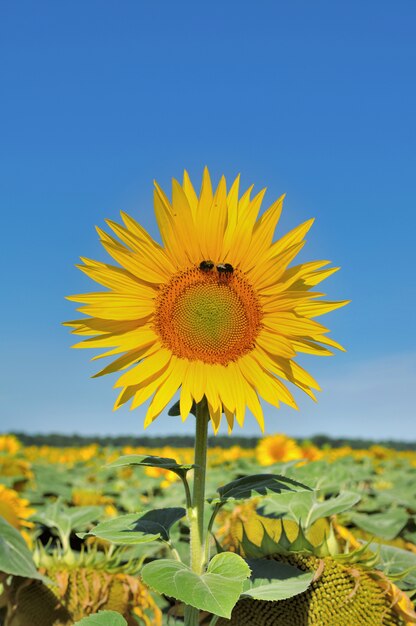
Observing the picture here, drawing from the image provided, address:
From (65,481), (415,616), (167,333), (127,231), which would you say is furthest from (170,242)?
(65,481)

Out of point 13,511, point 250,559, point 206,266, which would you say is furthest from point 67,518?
point 206,266

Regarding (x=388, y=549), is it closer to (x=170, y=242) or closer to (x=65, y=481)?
(x=170, y=242)

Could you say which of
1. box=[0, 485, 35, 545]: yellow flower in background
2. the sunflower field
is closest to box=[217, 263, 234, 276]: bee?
the sunflower field

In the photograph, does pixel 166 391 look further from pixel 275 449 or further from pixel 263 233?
pixel 275 449

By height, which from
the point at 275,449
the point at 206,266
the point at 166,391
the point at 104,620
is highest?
the point at 275,449

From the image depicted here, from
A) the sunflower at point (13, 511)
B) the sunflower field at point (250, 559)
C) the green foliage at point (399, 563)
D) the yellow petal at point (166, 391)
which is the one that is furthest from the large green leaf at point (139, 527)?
the sunflower at point (13, 511)

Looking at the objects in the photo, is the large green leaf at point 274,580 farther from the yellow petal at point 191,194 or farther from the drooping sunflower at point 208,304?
the yellow petal at point 191,194
